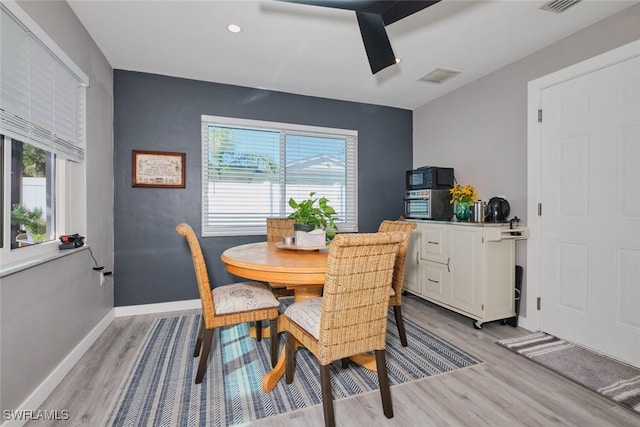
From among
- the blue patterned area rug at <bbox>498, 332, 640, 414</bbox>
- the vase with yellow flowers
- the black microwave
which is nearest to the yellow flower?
the vase with yellow flowers

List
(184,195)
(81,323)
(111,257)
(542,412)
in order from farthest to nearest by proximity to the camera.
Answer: (184,195), (111,257), (81,323), (542,412)

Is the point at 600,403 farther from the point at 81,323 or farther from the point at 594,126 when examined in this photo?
the point at 81,323

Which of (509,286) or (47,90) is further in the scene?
(509,286)

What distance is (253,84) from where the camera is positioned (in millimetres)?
3375

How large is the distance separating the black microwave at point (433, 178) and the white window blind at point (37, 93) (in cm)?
321

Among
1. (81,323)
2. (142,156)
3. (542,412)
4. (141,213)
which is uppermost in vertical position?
(142,156)

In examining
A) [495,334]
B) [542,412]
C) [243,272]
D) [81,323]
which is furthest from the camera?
[495,334]

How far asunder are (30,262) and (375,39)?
2332mm

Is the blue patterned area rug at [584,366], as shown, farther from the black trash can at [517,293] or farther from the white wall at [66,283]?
the white wall at [66,283]

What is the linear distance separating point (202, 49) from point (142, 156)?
1256 millimetres

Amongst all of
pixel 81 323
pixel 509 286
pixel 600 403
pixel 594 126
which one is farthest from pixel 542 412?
pixel 81 323

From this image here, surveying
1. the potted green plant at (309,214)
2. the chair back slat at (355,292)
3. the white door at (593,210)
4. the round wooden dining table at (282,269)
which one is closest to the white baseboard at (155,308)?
the round wooden dining table at (282,269)

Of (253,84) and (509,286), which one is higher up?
(253,84)

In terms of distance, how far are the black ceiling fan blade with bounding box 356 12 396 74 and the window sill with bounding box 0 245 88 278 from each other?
2240 millimetres
